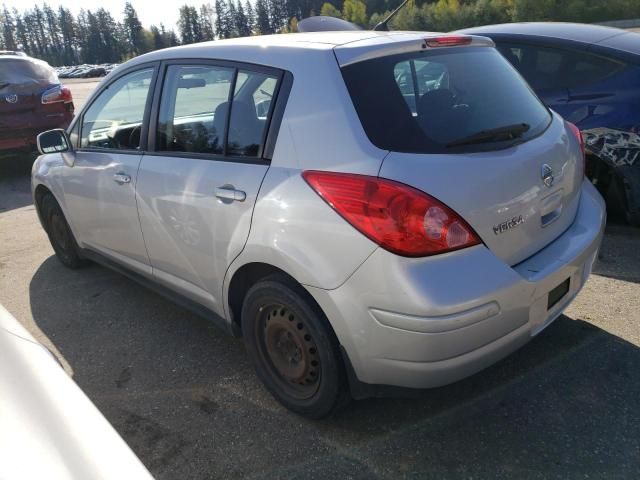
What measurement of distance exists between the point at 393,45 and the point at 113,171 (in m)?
1.91

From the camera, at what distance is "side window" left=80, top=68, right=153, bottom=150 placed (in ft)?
10.7

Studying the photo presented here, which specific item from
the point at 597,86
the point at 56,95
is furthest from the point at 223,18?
the point at 597,86

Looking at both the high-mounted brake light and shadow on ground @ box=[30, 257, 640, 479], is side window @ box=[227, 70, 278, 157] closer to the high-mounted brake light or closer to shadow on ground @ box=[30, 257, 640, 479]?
the high-mounted brake light

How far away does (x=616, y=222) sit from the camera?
451cm

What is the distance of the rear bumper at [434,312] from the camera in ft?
6.39

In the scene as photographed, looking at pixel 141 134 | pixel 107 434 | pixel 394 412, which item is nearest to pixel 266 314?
pixel 394 412

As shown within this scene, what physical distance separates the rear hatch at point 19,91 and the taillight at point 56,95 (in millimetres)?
70

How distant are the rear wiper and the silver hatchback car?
0.04 feet

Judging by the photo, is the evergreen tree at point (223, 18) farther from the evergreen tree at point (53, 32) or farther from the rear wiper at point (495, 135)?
the rear wiper at point (495, 135)

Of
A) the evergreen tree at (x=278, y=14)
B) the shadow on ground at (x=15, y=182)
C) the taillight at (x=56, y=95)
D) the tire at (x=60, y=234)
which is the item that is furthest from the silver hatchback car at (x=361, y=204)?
the evergreen tree at (x=278, y=14)

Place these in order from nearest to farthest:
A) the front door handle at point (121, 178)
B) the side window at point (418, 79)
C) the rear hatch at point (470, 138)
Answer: the rear hatch at point (470, 138)
the side window at point (418, 79)
the front door handle at point (121, 178)

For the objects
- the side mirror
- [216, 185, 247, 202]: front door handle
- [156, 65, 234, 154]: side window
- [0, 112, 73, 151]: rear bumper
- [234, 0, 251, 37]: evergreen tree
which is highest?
[234, 0, 251, 37]: evergreen tree

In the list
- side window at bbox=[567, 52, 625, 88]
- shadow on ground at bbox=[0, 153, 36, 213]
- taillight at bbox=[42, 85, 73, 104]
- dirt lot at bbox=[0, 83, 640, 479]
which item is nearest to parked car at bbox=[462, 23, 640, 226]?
side window at bbox=[567, 52, 625, 88]

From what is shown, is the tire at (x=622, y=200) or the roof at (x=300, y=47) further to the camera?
the tire at (x=622, y=200)
